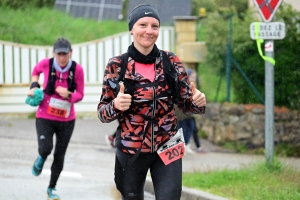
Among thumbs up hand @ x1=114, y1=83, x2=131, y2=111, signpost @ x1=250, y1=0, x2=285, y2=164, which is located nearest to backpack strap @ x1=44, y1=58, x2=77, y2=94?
signpost @ x1=250, y1=0, x2=285, y2=164

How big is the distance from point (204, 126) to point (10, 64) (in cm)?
488

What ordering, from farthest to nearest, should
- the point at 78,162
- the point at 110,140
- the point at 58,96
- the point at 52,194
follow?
the point at 110,140 → the point at 78,162 → the point at 52,194 → the point at 58,96

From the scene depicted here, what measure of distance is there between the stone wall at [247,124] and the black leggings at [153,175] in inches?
359

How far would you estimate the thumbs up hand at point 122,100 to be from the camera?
525cm

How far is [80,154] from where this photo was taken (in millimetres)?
13664

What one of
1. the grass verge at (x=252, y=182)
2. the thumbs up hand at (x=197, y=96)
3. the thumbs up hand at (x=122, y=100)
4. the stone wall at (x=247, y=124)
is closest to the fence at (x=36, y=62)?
the stone wall at (x=247, y=124)

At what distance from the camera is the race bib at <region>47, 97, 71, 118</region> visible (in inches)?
342

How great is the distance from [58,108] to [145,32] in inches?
130

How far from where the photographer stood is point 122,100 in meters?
5.25

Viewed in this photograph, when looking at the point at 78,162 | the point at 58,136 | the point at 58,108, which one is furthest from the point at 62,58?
the point at 78,162

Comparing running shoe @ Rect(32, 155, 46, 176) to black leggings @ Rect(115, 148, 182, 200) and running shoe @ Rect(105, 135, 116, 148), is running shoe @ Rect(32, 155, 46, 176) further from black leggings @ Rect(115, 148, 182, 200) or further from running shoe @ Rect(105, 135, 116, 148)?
running shoe @ Rect(105, 135, 116, 148)

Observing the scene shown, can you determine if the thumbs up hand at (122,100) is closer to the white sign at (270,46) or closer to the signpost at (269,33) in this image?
the signpost at (269,33)

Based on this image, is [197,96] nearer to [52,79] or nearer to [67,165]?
[52,79]

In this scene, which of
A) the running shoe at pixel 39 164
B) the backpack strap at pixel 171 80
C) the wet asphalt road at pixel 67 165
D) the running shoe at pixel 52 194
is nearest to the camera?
the backpack strap at pixel 171 80
